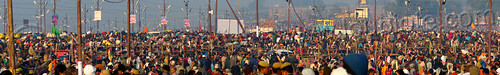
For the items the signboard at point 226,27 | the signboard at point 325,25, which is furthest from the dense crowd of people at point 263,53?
the signboard at point 325,25

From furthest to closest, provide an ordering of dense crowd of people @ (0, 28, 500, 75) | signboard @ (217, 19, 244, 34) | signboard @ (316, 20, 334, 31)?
signboard @ (316, 20, 334, 31) → signboard @ (217, 19, 244, 34) → dense crowd of people @ (0, 28, 500, 75)

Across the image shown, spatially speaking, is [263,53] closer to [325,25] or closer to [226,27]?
[226,27]

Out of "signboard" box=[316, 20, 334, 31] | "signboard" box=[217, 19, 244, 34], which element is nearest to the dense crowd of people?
"signboard" box=[217, 19, 244, 34]

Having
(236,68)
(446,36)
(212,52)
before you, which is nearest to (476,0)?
(446,36)

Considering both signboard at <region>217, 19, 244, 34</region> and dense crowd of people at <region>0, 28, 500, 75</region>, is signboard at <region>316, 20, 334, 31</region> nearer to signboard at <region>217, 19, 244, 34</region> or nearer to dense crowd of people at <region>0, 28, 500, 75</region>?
signboard at <region>217, 19, 244, 34</region>

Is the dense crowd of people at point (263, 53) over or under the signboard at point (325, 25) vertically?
under

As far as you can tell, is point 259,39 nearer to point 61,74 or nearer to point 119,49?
point 119,49

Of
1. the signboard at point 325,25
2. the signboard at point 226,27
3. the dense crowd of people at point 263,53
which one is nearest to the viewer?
the dense crowd of people at point 263,53

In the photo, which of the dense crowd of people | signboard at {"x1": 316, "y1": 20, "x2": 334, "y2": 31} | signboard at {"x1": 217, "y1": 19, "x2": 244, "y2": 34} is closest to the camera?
the dense crowd of people

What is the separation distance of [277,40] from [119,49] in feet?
33.5

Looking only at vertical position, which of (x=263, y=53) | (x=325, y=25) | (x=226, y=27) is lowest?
(x=263, y=53)

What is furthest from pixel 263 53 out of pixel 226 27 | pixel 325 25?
pixel 325 25

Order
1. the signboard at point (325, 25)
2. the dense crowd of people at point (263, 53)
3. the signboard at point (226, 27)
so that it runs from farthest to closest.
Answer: the signboard at point (325, 25) < the signboard at point (226, 27) < the dense crowd of people at point (263, 53)

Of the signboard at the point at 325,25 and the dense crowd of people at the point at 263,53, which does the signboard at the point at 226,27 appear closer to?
the dense crowd of people at the point at 263,53
